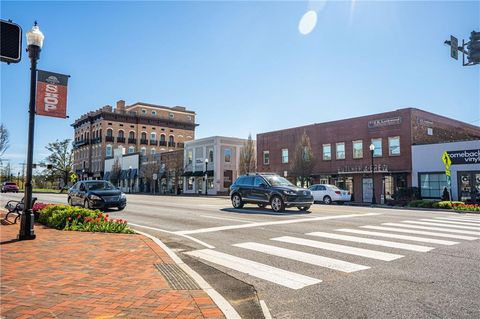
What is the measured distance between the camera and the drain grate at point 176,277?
5027 mm

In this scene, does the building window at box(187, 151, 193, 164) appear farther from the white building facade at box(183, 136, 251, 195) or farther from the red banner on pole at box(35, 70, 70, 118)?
the red banner on pole at box(35, 70, 70, 118)

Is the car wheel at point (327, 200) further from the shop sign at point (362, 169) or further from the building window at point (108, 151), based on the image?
the building window at point (108, 151)

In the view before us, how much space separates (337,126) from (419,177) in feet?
31.0

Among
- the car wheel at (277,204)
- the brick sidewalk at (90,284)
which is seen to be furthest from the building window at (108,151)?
the brick sidewalk at (90,284)

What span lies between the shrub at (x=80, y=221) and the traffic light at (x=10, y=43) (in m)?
7.19

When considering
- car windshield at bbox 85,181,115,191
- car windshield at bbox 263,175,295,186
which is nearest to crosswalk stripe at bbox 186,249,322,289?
car windshield at bbox 263,175,295,186

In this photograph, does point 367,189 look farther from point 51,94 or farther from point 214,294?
point 214,294

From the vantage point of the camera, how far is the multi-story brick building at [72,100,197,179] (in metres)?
71.8

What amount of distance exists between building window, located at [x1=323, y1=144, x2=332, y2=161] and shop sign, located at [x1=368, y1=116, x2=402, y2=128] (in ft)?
15.6

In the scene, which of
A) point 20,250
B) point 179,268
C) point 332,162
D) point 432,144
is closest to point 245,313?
point 179,268

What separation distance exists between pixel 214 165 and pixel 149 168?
13346 mm

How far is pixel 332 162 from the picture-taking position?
3581cm

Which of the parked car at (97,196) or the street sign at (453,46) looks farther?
the parked car at (97,196)

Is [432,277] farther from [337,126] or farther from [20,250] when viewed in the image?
[337,126]
